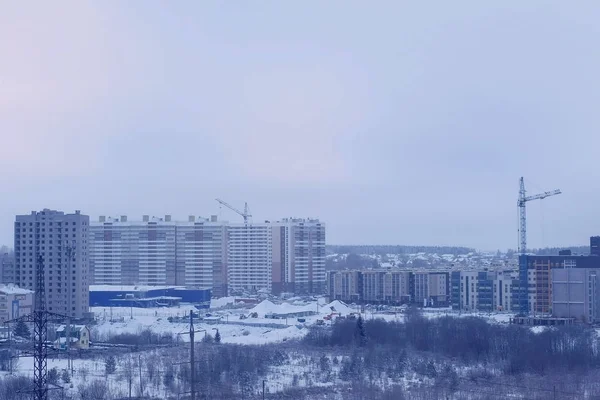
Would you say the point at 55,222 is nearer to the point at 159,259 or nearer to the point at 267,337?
the point at 267,337

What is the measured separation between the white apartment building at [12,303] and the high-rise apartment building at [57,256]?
3.77 feet

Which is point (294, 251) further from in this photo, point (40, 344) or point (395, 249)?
point (395, 249)

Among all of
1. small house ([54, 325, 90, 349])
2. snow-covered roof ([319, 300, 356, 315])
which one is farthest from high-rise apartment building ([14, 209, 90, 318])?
snow-covered roof ([319, 300, 356, 315])

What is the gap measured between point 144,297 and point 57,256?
18.9 feet

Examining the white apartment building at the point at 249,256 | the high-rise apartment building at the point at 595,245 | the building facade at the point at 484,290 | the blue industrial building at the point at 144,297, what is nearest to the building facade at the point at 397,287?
the building facade at the point at 484,290

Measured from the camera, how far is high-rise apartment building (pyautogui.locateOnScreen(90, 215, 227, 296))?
33.5 m

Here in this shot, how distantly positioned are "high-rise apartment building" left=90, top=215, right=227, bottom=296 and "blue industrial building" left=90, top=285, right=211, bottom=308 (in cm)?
422

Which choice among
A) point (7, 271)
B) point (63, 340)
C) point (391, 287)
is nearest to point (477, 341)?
point (63, 340)

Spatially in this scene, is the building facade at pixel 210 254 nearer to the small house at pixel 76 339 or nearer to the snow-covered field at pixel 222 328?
the snow-covered field at pixel 222 328

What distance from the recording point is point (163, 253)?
33.6 m

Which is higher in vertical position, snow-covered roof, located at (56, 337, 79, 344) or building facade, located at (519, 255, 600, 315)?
building facade, located at (519, 255, 600, 315)

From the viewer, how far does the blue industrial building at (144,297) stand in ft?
90.7

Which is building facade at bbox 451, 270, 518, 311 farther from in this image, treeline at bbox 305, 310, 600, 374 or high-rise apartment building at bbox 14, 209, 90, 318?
high-rise apartment building at bbox 14, 209, 90, 318

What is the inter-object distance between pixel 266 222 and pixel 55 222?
12.3 meters
